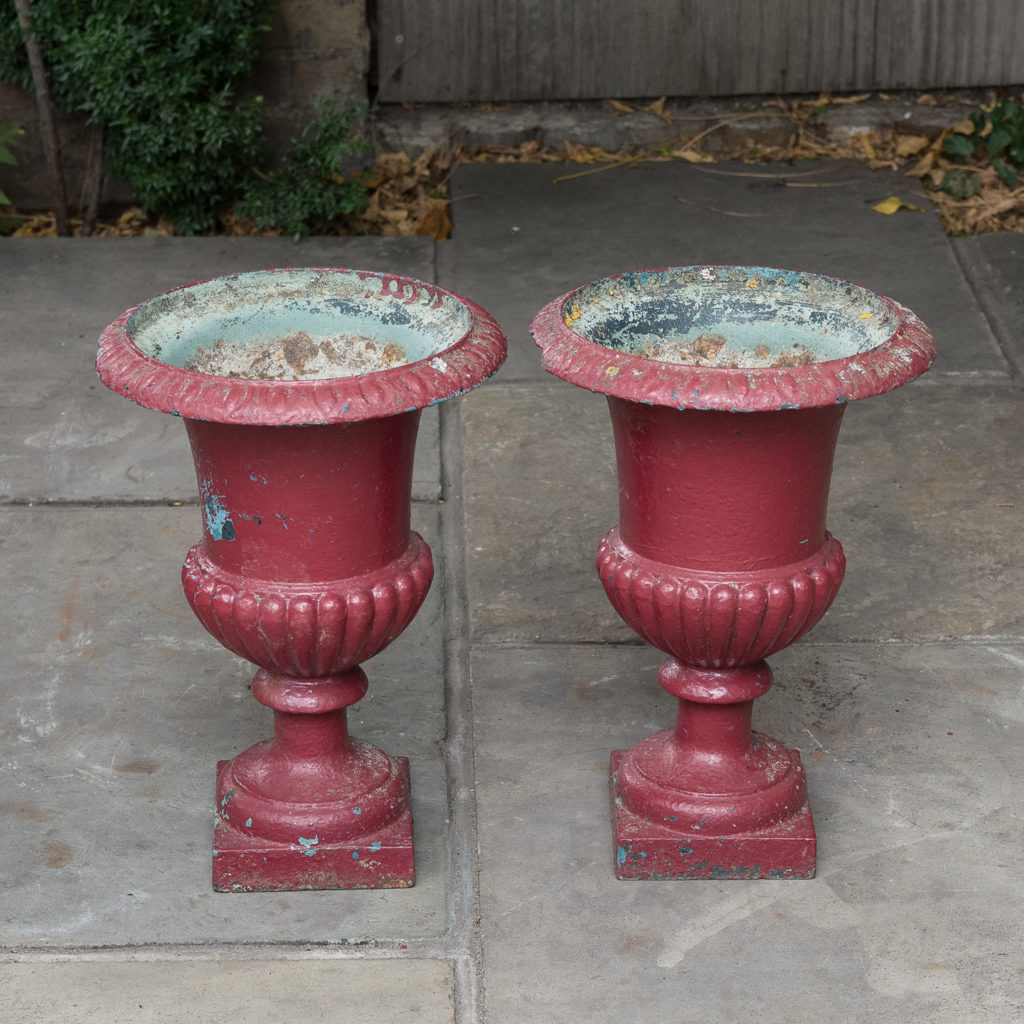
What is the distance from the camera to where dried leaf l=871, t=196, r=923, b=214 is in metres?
5.55

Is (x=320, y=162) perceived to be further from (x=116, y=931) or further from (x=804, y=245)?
(x=116, y=931)

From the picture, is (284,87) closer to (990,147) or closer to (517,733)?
(990,147)

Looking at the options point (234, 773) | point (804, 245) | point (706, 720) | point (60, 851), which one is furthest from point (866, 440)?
point (60, 851)

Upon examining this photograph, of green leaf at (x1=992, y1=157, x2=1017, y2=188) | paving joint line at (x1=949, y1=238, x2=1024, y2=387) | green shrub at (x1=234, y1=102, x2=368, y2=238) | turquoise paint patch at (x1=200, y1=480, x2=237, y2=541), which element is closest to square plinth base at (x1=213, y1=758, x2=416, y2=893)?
turquoise paint patch at (x1=200, y1=480, x2=237, y2=541)

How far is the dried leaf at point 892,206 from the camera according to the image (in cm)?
555

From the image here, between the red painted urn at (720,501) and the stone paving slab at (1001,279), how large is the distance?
213cm

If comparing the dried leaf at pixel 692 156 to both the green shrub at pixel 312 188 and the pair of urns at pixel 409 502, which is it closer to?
the green shrub at pixel 312 188

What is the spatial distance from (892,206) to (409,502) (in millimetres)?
3621

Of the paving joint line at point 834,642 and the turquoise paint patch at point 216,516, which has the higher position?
the turquoise paint patch at point 216,516

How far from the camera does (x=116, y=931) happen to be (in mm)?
2471

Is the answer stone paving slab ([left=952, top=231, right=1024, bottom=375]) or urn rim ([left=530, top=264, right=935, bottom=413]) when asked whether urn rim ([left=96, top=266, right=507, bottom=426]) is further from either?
stone paving slab ([left=952, top=231, right=1024, bottom=375])

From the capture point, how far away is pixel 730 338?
8.62 feet

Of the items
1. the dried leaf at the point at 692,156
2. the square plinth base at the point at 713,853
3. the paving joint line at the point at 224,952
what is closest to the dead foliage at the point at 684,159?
the dried leaf at the point at 692,156

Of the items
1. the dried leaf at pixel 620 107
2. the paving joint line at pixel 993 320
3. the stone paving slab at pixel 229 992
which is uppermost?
the dried leaf at pixel 620 107
